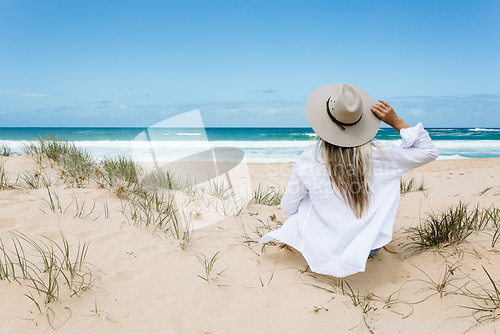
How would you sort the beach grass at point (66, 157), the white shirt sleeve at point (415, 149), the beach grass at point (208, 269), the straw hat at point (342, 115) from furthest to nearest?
the beach grass at point (66, 157), the beach grass at point (208, 269), the white shirt sleeve at point (415, 149), the straw hat at point (342, 115)

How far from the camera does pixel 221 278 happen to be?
216 centimetres

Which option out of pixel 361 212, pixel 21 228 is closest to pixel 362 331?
pixel 361 212

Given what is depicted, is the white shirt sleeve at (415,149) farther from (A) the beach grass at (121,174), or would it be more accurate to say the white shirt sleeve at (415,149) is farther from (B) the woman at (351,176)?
(A) the beach grass at (121,174)

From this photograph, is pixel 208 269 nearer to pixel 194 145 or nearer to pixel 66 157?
pixel 66 157

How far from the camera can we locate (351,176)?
6.58ft

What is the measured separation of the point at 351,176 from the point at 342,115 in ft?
1.41

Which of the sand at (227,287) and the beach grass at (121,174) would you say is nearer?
the sand at (227,287)

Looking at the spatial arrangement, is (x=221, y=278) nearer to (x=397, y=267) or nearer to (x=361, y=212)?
(x=361, y=212)

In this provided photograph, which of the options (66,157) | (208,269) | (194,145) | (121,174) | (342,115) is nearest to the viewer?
(342,115)

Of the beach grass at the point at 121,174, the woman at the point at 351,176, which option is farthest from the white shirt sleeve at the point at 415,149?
the beach grass at the point at 121,174

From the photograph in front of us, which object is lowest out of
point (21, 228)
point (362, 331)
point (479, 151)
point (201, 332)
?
point (479, 151)

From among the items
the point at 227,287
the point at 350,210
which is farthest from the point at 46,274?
the point at 350,210

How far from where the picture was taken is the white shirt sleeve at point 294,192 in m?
2.17

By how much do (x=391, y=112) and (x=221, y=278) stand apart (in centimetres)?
172
